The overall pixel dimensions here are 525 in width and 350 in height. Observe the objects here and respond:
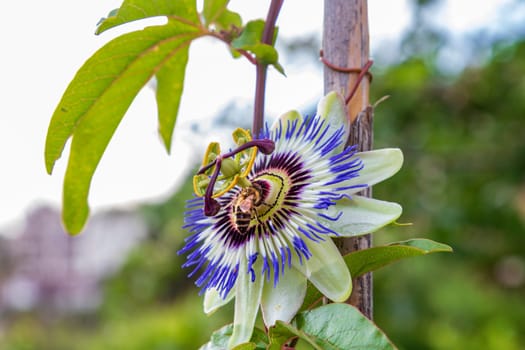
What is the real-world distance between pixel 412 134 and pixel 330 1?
2.18 meters

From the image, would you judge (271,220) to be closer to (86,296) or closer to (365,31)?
(365,31)

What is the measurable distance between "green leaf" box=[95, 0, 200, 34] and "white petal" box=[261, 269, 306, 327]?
271 mm

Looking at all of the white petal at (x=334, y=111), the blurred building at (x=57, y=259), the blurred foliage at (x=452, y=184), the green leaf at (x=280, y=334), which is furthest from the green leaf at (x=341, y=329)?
the blurred building at (x=57, y=259)

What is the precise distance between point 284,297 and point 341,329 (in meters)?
0.07

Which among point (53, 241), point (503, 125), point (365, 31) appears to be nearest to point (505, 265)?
point (503, 125)

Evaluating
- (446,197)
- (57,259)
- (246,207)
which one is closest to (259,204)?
(246,207)

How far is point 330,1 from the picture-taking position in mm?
562

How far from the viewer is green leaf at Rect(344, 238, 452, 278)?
0.48 meters

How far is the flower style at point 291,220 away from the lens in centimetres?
51

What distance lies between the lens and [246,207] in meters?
0.55

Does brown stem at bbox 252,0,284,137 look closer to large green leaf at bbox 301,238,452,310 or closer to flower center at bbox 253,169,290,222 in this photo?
flower center at bbox 253,169,290,222

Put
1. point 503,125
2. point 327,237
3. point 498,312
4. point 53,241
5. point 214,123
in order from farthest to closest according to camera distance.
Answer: point 53,241 → point 498,312 → point 503,125 → point 214,123 → point 327,237

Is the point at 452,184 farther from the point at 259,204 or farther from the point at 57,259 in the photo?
the point at 57,259

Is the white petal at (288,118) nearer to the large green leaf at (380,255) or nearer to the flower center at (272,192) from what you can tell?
the flower center at (272,192)
